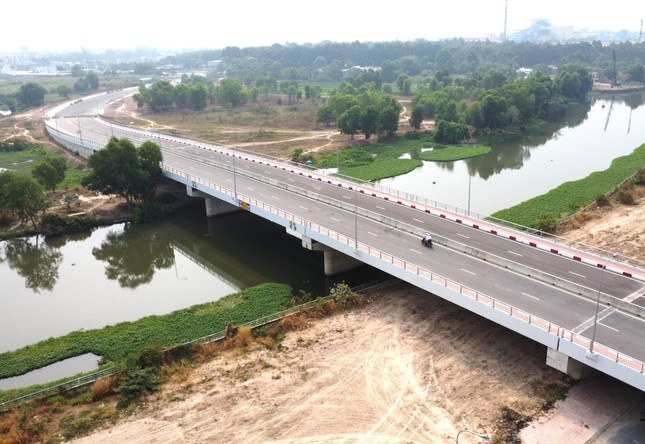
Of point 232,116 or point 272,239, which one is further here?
point 232,116

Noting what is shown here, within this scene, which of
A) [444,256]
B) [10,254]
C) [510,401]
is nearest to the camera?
[510,401]

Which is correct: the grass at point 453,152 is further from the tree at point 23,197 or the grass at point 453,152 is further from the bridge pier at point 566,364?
the bridge pier at point 566,364

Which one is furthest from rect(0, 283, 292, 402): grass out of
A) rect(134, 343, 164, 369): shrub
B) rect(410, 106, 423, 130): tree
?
rect(410, 106, 423, 130): tree

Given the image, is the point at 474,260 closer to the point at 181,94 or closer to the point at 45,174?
the point at 45,174

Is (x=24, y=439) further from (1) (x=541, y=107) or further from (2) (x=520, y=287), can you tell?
(1) (x=541, y=107)

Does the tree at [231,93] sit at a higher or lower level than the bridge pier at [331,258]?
higher

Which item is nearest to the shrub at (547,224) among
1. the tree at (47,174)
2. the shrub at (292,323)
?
the shrub at (292,323)

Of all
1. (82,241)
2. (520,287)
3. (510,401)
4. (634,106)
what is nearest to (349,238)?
(520,287)
